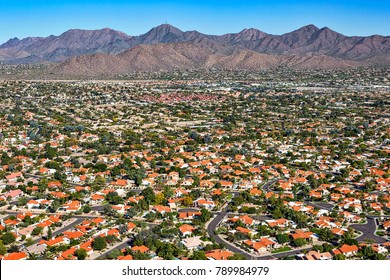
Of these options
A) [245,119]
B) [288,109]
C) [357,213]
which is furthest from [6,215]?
[288,109]

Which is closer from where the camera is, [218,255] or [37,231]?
[218,255]

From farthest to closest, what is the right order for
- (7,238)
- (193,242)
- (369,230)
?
(369,230), (7,238), (193,242)

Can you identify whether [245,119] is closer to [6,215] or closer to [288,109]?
[288,109]

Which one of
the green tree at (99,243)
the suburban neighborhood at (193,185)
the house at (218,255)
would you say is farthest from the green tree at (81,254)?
the house at (218,255)

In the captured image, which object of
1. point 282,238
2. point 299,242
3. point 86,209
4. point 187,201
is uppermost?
point 187,201

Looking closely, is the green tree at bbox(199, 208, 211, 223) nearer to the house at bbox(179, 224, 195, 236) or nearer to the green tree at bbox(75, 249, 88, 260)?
the house at bbox(179, 224, 195, 236)

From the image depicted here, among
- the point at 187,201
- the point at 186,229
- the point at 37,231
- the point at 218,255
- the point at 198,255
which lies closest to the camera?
the point at 198,255

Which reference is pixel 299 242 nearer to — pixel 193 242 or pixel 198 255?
pixel 193 242

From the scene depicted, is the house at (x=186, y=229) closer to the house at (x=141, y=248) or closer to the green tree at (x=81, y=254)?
the house at (x=141, y=248)

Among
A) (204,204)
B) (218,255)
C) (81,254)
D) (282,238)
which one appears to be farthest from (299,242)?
(81,254)

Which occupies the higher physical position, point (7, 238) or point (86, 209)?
point (86, 209)

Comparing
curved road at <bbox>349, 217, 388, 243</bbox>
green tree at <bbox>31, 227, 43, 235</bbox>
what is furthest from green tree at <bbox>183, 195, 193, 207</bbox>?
curved road at <bbox>349, 217, 388, 243</bbox>
